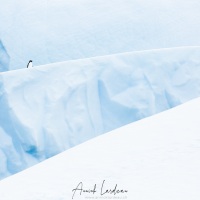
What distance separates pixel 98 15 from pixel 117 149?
177 inches

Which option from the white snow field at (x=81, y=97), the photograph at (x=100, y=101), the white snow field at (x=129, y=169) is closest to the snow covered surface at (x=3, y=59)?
the photograph at (x=100, y=101)

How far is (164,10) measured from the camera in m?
6.88

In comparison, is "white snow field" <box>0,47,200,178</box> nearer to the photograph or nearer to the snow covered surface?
the photograph

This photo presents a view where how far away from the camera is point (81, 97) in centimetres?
438

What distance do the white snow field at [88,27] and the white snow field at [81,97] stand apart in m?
1.50

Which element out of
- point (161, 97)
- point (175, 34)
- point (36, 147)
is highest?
point (175, 34)

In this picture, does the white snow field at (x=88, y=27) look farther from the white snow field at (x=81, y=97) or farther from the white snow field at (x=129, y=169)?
the white snow field at (x=129, y=169)

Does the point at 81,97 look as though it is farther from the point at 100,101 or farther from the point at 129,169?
the point at 129,169

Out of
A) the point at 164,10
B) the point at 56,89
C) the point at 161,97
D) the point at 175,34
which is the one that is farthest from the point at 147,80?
the point at 164,10

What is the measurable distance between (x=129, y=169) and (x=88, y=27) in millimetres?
4564

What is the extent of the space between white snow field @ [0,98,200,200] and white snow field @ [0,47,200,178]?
1.39 m

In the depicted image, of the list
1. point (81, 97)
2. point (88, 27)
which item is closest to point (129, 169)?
point (81, 97)

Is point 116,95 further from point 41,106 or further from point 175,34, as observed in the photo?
point 175,34

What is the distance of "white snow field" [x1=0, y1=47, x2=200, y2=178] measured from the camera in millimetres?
4051
